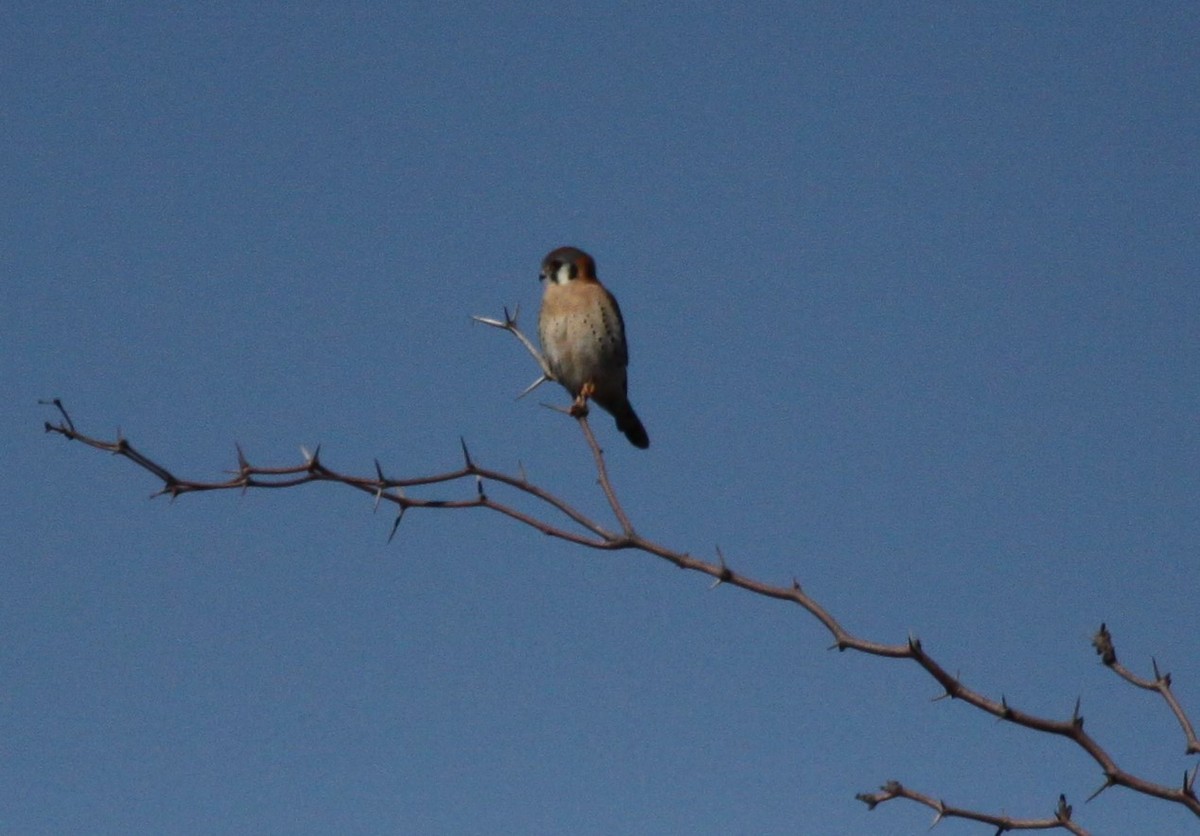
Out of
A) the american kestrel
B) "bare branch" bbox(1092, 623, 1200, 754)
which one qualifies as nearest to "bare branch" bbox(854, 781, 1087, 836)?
"bare branch" bbox(1092, 623, 1200, 754)

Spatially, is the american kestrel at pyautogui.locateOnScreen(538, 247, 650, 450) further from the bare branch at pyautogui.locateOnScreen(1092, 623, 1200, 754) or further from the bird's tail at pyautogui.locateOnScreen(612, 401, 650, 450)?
the bare branch at pyautogui.locateOnScreen(1092, 623, 1200, 754)

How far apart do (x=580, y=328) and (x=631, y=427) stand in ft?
3.35

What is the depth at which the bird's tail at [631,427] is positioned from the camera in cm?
834

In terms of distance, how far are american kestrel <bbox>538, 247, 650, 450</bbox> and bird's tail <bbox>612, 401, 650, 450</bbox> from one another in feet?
0.91

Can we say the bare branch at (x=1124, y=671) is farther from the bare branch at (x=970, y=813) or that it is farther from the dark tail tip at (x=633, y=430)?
the dark tail tip at (x=633, y=430)

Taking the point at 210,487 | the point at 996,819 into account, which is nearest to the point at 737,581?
the point at 996,819

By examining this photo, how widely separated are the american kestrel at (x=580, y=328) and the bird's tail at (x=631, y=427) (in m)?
0.28

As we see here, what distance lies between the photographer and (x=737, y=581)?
2273 mm

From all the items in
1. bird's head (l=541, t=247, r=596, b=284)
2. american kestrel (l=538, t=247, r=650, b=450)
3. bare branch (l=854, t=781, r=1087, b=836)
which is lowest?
bare branch (l=854, t=781, r=1087, b=836)

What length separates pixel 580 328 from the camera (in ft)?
24.9

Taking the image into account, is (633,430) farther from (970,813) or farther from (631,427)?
(970,813)

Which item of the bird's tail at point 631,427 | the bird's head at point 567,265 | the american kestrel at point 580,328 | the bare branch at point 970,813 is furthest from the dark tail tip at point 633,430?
the bare branch at point 970,813

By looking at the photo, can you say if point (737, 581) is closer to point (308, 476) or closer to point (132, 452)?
point (308, 476)

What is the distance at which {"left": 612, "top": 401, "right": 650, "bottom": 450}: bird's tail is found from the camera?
834 centimetres
